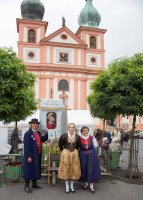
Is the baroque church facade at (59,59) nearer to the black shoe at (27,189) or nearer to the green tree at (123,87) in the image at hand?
the green tree at (123,87)

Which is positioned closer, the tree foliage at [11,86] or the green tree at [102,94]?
the tree foliage at [11,86]

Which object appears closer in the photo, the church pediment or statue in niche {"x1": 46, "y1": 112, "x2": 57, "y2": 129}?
statue in niche {"x1": 46, "y1": 112, "x2": 57, "y2": 129}

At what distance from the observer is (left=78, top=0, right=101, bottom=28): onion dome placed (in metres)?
47.1

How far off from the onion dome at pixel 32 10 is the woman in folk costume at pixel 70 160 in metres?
38.8

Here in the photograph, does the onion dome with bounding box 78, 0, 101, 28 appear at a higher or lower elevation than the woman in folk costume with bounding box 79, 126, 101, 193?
higher

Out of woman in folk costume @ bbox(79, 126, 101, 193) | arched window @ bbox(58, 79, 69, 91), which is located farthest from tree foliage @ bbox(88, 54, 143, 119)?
arched window @ bbox(58, 79, 69, 91)

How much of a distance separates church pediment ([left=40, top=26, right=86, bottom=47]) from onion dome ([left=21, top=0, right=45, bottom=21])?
172 inches

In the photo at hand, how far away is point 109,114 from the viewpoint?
9789mm

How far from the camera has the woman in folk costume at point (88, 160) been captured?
7.52 meters

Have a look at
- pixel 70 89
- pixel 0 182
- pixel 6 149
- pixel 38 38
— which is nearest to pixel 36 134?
pixel 0 182

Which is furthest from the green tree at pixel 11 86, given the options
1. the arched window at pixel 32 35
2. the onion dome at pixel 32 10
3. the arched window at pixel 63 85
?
the onion dome at pixel 32 10

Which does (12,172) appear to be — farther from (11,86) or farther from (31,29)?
(31,29)

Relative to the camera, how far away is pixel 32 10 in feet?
145

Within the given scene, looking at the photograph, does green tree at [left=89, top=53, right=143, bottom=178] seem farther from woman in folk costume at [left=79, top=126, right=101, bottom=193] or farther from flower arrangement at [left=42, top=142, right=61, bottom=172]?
flower arrangement at [left=42, top=142, right=61, bottom=172]
